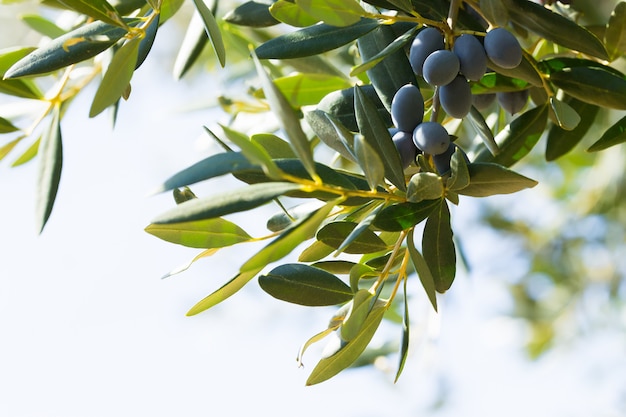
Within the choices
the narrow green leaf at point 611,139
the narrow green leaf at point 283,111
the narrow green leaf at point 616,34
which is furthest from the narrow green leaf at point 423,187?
the narrow green leaf at point 616,34

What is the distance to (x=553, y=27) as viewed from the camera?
2.19 ft

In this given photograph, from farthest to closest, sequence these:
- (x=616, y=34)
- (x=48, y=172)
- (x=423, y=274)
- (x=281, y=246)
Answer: (x=616, y=34) < (x=48, y=172) < (x=423, y=274) < (x=281, y=246)

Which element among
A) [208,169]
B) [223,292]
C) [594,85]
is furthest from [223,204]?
[594,85]

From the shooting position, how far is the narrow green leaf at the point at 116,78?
63cm

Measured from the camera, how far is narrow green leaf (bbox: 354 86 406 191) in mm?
588

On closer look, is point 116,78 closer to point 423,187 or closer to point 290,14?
point 290,14

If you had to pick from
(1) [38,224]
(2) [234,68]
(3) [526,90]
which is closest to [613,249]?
(2) [234,68]

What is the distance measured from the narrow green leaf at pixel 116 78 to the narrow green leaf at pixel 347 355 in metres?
0.27

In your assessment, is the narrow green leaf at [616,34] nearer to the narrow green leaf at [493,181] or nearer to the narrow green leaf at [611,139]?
the narrow green leaf at [611,139]

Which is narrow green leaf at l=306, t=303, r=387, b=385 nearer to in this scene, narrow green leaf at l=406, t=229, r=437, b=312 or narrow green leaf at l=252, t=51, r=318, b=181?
narrow green leaf at l=406, t=229, r=437, b=312

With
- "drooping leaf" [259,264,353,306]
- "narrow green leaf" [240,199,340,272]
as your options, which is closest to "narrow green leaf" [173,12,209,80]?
"drooping leaf" [259,264,353,306]

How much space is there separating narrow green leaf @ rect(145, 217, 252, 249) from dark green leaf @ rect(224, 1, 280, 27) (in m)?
0.22

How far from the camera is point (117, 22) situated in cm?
65

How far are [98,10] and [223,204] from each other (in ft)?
0.84
